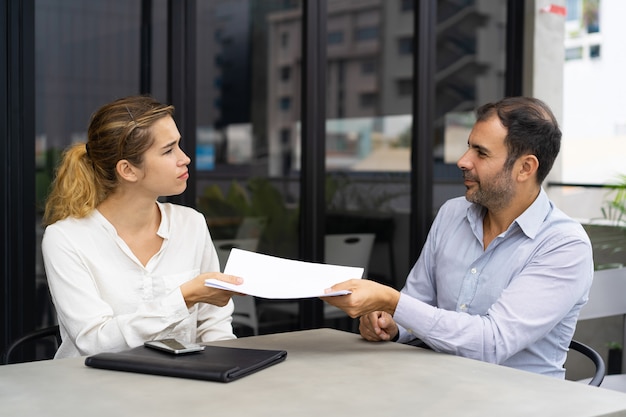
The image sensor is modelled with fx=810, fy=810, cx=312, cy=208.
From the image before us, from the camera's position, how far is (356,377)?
1840 mm

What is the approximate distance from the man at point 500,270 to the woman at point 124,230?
0.55 m

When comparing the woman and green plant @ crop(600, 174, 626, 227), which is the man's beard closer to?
the woman

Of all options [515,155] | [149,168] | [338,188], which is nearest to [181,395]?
[149,168]

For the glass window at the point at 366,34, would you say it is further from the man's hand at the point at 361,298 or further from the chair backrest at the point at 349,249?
the man's hand at the point at 361,298

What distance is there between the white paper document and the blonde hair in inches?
22.0

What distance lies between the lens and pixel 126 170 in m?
2.49

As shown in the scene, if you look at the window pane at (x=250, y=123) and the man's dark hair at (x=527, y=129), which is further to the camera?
the window pane at (x=250, y=123)

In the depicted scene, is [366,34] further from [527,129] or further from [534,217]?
[534,217]

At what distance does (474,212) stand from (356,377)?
98cm

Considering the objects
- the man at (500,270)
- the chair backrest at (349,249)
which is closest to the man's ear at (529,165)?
the man at (500,270)

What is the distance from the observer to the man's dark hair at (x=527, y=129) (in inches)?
99.9

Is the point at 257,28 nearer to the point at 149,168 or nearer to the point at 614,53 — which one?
the point at 614,53

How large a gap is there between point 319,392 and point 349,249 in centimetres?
262

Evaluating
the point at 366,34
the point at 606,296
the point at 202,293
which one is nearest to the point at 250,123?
the point at 366,34
